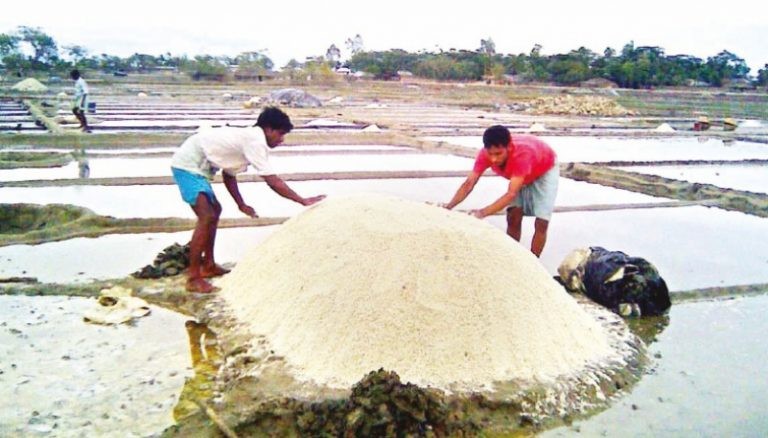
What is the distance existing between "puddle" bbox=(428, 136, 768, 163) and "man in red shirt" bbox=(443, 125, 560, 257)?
538cm

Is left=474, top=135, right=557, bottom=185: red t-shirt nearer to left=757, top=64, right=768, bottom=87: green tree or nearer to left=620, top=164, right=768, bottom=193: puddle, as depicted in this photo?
left=620, top=164, right=768, bottom=193: puddle

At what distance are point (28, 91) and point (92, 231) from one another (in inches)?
708

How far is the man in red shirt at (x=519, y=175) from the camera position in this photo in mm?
3238

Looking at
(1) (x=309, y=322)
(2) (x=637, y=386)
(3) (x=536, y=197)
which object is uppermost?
(3) (x=536, y=197)

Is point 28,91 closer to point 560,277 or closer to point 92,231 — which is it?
point 92,231

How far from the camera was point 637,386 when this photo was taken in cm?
254

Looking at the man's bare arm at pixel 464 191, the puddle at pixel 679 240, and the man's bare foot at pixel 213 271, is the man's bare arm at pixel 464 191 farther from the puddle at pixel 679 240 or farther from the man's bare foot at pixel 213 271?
the man's bare foot at pixel 213 271

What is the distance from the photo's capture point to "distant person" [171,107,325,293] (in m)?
3.13

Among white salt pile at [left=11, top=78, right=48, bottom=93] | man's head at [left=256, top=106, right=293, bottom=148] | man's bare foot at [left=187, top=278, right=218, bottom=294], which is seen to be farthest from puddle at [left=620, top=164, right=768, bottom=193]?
white salt pile at [left=11, top=78, right=48, bottom=93]

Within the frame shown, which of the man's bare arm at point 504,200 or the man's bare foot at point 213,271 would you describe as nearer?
the man's bare arm at point 504,200

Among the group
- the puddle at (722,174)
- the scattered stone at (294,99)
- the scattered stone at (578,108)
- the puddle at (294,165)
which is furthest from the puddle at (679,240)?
the scattered stone at (578,108)

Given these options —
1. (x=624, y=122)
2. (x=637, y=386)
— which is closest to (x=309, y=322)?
(x=637, y=386)

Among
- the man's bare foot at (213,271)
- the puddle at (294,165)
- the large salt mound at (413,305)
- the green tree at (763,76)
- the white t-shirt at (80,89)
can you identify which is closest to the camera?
the large salt mound at (413,305)

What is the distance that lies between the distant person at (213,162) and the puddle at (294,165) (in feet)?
10.2
